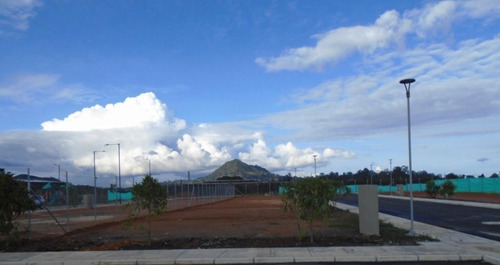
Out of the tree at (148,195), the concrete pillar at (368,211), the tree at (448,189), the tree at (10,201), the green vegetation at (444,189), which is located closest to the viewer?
the tree at (10,201)

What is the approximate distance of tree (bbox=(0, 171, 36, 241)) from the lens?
14828 millimetres

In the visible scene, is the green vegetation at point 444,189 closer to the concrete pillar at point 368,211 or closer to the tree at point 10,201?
the concrete pillar at point 368,211

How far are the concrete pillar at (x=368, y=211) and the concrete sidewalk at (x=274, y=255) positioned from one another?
2.46 meters

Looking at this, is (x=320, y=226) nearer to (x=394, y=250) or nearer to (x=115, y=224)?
(x=394, y=250)

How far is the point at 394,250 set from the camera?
505 inches

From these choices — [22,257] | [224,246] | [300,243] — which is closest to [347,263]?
[300,243]

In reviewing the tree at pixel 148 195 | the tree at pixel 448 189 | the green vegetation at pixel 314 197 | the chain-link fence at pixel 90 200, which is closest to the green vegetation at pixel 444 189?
the tree at pixel 448 189

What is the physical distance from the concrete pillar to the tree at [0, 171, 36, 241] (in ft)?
38.6

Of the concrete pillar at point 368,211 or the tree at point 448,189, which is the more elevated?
the concrete pillar at point 368,211

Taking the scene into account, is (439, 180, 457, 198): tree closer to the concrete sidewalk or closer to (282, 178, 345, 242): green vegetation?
the concrete sidewalk

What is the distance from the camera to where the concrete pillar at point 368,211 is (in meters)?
16.4

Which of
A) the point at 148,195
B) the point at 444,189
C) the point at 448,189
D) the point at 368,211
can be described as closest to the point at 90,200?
the point at 148,195

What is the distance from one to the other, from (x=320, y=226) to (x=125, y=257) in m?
10.7

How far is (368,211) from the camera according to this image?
1655cm
